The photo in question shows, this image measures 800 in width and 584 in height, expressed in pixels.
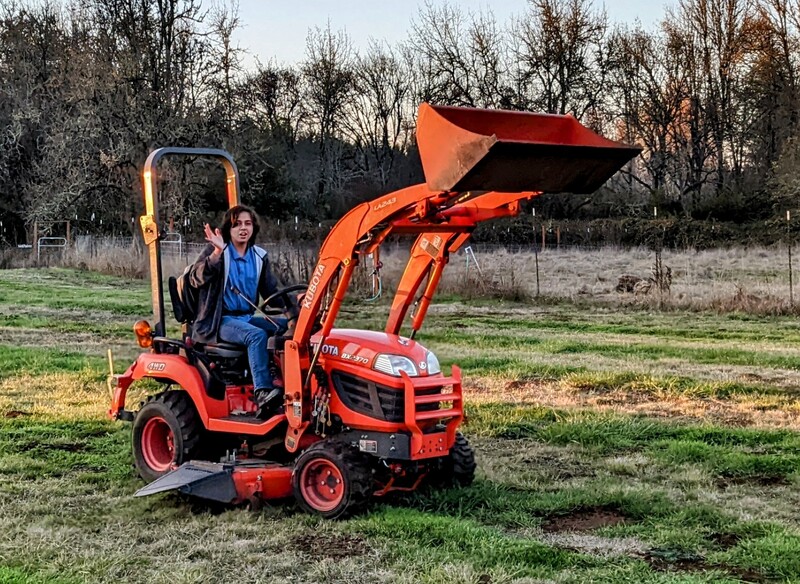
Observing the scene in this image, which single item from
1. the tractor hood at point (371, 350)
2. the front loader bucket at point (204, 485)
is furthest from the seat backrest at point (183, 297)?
the front loader bucket at point (204, 485)

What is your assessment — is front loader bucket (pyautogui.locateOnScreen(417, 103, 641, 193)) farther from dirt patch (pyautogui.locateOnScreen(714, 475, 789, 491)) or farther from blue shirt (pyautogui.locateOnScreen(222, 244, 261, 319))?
dirt patch (pyautogui.locateOnScreen(714, 475, 789, 491))

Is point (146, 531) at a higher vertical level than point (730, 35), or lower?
lower

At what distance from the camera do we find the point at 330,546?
554cm

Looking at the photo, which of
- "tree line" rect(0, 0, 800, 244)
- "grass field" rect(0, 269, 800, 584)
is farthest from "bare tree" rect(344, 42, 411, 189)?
"grass field" rect(0, 269, 800, 584)

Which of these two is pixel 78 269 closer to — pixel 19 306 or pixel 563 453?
pixel 19 306

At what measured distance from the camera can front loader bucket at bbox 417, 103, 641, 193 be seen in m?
5.20

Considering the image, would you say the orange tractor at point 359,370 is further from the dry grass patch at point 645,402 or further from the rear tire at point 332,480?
the dry grass patch at point 645,402

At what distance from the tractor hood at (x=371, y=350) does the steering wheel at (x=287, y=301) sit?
39 centimetres

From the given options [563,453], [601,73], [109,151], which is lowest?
[563,453]

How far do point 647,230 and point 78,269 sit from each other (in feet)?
60.2

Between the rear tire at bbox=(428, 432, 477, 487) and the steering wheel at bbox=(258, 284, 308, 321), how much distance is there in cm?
140

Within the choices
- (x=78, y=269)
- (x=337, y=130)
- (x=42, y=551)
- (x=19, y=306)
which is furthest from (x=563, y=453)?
(x=337, y=130)

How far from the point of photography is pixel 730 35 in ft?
131

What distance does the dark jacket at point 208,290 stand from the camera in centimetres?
664
